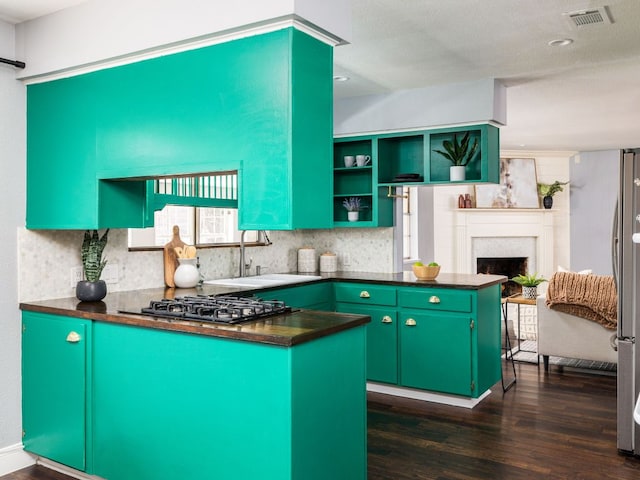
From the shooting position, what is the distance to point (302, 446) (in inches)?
90.1

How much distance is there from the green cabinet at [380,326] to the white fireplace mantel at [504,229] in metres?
4.79

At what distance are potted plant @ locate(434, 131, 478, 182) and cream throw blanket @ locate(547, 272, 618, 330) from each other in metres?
1.33

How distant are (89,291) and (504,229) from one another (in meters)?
7.60

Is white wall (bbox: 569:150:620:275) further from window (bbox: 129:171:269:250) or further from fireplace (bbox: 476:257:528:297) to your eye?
window (bbox: 129:171:269:250)

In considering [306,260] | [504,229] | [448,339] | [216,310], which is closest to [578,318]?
[448,339]

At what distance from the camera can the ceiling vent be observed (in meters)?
3.01

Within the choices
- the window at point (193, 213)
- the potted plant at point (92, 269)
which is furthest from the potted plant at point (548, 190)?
the potted plant at point (92, 269)

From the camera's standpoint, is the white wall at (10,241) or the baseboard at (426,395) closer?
the white wall at (10,241)

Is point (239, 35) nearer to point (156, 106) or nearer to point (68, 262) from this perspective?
point (156, 106)

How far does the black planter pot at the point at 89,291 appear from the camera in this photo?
3.16 metres

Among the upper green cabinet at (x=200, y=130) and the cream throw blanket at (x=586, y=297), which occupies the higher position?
the upper green cabinet at (x=200, y=130)

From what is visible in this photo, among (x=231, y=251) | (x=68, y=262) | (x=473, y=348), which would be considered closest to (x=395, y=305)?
(x=473, y=348)

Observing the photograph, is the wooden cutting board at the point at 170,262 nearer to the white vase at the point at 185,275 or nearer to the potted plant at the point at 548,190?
the white vase at the point at 185,275

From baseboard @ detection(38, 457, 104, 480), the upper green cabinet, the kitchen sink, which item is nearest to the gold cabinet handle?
the upper green cabinet
